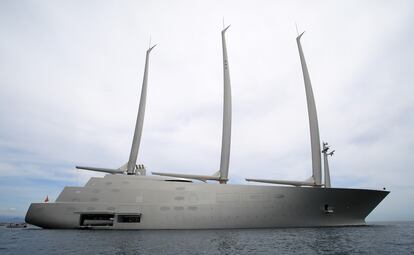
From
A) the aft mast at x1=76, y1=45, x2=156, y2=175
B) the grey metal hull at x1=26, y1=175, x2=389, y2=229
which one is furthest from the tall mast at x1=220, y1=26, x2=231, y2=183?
the aft mast at x1=76, y1=45, x2=156, y2=175

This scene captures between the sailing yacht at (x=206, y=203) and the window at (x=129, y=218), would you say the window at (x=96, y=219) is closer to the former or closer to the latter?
the sailing yacht at (x=206, y=203)

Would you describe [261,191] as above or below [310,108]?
below

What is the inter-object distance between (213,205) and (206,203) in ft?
2.62

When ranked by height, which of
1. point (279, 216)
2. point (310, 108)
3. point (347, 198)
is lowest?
point (279, 216)

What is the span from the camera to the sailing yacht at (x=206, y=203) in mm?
27438

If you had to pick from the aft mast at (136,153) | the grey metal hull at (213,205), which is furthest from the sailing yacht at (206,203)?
the aft mast at (136,153)

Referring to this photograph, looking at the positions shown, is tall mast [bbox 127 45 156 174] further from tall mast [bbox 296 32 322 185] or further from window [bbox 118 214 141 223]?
tall mast [bbox 296 32 322 185]

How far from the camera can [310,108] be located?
31.2m

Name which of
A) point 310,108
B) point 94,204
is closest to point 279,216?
point 310,108

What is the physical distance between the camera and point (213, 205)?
27.7 metres

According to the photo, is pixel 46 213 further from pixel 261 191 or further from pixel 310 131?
pixel 310 131

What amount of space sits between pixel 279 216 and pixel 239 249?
13.8 meters

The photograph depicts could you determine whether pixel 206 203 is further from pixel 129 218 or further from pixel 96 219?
pixel 96 219

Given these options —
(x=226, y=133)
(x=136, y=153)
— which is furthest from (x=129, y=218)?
(x=226, y=133)
